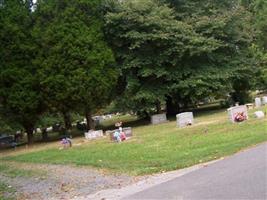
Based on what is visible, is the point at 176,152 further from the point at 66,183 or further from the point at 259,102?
the point at 259,102

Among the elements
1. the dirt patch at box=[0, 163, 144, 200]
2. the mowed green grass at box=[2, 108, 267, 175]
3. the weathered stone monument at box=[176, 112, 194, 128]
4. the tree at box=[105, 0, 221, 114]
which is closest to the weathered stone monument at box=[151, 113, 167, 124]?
the tree at box=[105, 0, 221, 114]

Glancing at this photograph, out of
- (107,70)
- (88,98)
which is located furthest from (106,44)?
(88,98)

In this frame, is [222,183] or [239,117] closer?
[222,183]

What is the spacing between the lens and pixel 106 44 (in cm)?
3428

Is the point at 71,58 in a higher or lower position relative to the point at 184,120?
higher

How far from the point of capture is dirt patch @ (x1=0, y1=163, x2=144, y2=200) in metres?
10.9

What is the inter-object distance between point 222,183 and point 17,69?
2448 cm

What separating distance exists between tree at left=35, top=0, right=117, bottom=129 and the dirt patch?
53.4 feet

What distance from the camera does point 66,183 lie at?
12188mm

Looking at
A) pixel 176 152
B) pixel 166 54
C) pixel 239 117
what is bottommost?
pixel 176 152

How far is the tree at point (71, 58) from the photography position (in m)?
31.2

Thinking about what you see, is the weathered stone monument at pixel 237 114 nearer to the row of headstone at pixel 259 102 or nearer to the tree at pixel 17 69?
the row of headstone at pixel 259 102

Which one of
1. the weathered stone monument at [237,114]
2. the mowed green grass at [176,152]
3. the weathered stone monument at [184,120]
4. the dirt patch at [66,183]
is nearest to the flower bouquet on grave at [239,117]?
the weathered stone monument at [237,114]

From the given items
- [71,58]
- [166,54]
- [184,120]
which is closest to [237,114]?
[184,120]
